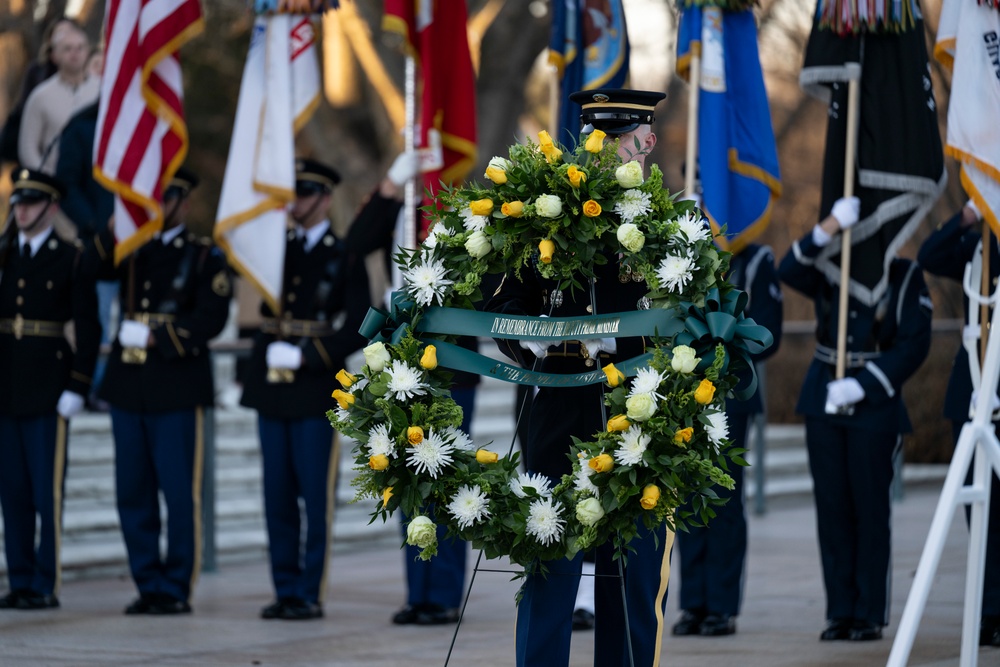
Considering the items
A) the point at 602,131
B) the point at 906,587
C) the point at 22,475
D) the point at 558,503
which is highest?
the point at 602,131

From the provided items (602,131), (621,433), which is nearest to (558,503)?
(621,433)

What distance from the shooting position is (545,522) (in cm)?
458

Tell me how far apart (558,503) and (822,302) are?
3.29 m

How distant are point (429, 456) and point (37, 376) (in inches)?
169

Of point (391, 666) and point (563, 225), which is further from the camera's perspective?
point (391, 666)

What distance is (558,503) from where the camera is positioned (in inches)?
181

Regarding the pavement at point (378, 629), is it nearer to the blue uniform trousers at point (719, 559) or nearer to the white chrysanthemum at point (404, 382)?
the blue uniform trousers at point (719, 559)

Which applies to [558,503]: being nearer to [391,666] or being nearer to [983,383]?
[983,383]

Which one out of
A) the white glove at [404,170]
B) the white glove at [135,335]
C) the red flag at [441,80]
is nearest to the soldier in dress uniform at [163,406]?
the white glove at [135,335]

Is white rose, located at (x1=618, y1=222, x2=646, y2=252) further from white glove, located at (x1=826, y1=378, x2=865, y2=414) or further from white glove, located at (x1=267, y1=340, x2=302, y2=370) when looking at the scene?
white glove, located at (x1=267, y1=340, x2=302, y2=370)

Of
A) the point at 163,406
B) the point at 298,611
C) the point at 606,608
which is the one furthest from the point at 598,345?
the point at 163,406

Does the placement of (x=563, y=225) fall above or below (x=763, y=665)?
above

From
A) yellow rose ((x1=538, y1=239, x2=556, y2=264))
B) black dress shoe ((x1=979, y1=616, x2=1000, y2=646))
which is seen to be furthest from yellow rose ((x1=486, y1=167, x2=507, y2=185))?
black dress shoe ((x1=979, y1=616, x2=1000, y2=646))

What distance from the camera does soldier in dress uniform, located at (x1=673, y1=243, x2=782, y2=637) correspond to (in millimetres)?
7402
